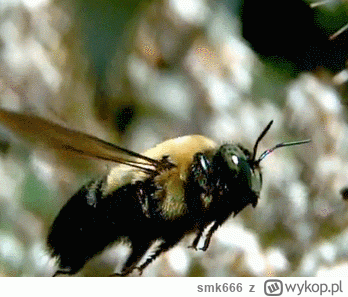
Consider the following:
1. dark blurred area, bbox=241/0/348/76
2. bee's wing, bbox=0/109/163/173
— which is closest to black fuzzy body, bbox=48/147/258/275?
bee's wing, bbox=0/109/163/173

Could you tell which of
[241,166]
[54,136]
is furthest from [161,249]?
[54,136]

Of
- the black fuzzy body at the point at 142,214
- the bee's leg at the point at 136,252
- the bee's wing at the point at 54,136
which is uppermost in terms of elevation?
the bee's wing at the point at 54,136

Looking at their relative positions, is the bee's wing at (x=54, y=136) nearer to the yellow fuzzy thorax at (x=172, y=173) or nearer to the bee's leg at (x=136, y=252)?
the yellow fuzzy thorax at (x=172, y=173)

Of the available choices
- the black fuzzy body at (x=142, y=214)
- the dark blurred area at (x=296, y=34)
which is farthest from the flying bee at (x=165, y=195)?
the dark blurred area at (x=296, y=34)

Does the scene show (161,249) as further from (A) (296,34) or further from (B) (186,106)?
(A) (296,34)

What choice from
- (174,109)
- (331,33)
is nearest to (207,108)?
(174,109)

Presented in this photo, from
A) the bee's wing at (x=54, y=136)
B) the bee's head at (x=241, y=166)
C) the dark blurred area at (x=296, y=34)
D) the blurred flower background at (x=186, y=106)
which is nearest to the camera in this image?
the bee's wing at (x=54, y=136)

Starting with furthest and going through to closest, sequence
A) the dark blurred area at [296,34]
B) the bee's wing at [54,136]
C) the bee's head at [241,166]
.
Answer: the dark blurred area at [296,34], the bee's head at [241,166], the bee's wing at [54,136]
